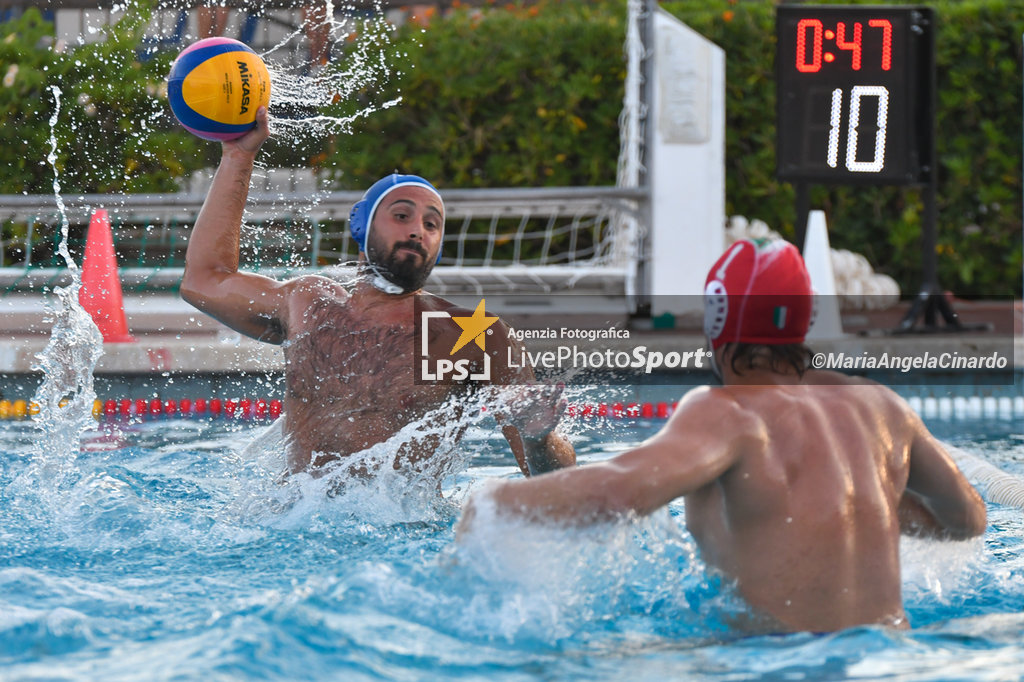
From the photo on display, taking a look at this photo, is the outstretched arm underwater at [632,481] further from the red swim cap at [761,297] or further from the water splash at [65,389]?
the water splash at [65,389]

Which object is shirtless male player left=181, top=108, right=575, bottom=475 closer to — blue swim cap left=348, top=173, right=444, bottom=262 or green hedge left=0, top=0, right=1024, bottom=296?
blue swim cap left=348, top=173, right=444, bottom=262

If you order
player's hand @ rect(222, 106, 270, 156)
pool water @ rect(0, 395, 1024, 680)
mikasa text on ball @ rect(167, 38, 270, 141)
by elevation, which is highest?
mikasa text on ball @ rect(167, 38, 270, 141)

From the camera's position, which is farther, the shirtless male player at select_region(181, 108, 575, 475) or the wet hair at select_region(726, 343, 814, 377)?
the shirtless male player at select_region(181, 108, 575, 475)

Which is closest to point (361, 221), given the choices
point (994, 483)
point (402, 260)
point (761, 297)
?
point (402, 260)

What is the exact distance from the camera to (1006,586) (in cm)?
263

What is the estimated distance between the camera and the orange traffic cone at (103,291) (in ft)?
19.7

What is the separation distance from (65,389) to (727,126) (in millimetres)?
6226

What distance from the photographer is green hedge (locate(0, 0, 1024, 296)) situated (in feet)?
30.1

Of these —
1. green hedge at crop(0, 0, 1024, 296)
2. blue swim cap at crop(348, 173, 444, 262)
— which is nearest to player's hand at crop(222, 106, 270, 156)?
blue swim cap at crop(348, 173, 444, 262)

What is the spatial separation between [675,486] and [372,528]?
4.43ft

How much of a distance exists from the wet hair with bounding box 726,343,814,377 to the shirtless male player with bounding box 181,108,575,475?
2.97 feet

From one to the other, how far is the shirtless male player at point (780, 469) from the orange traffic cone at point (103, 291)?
4.66m

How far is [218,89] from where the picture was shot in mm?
2988

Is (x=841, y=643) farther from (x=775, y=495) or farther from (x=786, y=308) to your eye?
(x=786, y=308)
